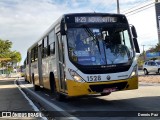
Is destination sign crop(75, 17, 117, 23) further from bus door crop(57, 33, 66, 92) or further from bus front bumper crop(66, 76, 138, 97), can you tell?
bus front bumper crop(66, 76, 138, 97)

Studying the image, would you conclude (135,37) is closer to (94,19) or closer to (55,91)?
(94,19)

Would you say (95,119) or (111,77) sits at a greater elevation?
(111,77)

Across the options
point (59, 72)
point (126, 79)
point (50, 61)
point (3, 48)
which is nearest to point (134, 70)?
point (126, 79)

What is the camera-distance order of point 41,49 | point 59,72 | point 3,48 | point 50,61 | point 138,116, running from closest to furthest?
point 138,116, point 59,72, point 50,61, point 41,49, point 3,48

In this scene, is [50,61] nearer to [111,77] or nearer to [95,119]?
[111,77]

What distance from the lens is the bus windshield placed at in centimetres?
1255

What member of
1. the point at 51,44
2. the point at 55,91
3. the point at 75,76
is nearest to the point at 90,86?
the point at 75,76

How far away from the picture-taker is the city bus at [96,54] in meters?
12.3

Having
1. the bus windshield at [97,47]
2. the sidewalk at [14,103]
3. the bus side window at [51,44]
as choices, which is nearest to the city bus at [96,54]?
the bus windshield at [97,47]

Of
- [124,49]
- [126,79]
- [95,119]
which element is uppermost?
[124,49]

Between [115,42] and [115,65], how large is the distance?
921mm

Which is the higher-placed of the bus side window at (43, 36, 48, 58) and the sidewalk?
the bus side window at (43, 36, 48, 58)

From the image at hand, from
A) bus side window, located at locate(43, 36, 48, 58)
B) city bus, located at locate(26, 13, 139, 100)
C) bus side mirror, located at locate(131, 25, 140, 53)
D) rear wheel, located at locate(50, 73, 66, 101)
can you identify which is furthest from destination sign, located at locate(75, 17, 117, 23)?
bus side window, located at locate(43, 36, 48, 58)

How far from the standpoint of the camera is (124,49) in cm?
1302
